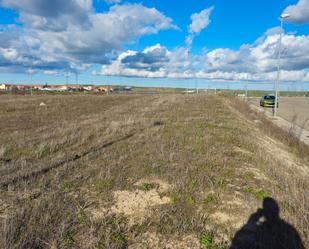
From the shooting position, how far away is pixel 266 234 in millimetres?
3939

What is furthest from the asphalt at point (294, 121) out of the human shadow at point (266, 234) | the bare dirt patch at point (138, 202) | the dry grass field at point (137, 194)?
the bare dirt patch at point (138, 202)

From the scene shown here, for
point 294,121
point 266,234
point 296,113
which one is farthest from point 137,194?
point 296,113

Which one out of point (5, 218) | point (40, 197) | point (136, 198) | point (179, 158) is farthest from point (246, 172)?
point (5, 218)

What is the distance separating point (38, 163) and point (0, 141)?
4214mm

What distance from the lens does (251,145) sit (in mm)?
9617

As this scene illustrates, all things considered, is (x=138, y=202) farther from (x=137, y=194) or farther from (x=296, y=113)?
(x=296, y=113)

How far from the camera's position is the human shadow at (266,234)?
371 cm

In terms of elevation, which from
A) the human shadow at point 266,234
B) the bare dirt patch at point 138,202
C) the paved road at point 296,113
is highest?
the bare dirt patch at point 138,202

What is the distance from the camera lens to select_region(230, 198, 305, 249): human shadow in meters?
3.71

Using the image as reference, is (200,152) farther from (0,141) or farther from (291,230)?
(0,141)

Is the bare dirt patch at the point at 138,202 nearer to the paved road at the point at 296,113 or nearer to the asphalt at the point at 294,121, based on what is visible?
the asphalt at the point at 294,121

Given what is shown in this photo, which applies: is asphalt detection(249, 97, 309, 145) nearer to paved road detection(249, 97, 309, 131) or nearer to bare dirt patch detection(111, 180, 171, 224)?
paved road detection(249, 97, 309, 131)

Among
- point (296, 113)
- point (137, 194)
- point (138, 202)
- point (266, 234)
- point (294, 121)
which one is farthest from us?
point (296, 113)

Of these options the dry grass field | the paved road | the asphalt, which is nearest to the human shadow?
the dry grass field
